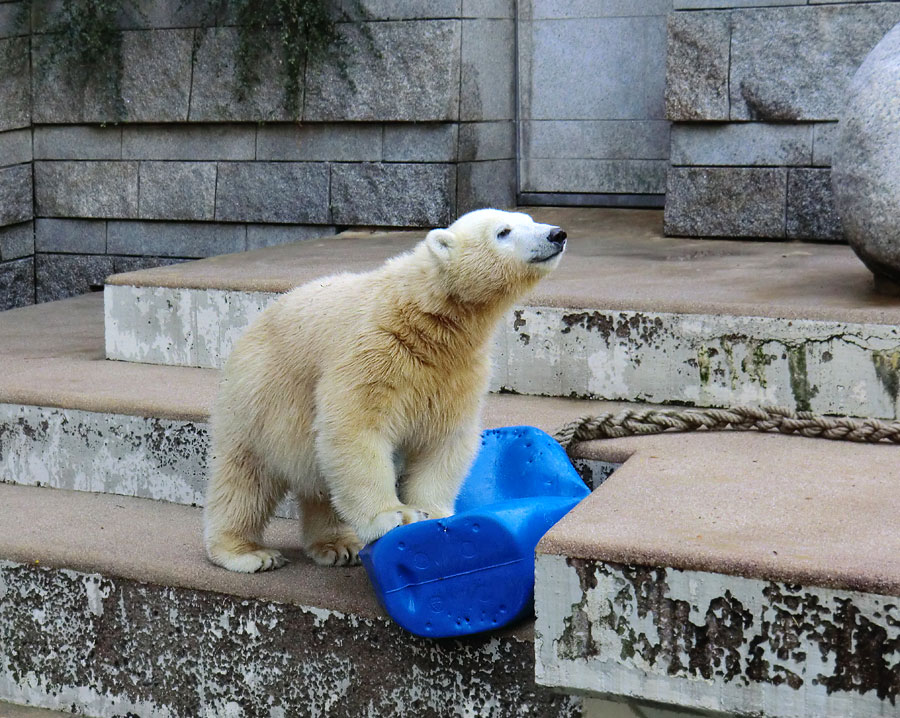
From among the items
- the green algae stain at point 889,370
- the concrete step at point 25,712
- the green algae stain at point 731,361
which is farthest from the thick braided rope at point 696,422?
the concrete step at point 25,712

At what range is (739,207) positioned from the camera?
538cm

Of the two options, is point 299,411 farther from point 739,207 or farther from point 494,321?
point 739,207

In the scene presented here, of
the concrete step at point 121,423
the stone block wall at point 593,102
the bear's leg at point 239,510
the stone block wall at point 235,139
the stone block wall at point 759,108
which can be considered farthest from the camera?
the stone block wall at point 593,102

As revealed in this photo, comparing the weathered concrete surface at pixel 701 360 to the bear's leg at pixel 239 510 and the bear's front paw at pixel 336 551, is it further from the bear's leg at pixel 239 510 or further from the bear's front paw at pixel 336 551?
the bear's leg at pixel 239 510

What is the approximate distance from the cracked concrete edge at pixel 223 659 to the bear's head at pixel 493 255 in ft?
2.39

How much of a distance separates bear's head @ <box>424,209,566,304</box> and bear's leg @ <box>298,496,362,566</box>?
26.0 inches

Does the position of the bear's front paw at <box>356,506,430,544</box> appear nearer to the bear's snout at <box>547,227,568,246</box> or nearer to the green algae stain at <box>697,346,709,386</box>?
the bear's snout at <box>547,227,568,246</box>

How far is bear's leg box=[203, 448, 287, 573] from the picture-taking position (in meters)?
2.70

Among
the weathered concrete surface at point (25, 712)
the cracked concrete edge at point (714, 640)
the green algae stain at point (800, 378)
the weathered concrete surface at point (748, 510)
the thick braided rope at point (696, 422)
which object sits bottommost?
the weathered concrete surface at point (25, 712)

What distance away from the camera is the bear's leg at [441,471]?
8.33 feet

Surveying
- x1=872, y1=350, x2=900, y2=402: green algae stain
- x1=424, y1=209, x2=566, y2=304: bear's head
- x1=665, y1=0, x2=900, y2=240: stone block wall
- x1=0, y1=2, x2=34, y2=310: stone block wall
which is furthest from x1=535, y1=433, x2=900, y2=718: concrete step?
x1=0, y1=2, x2=34, y2=310: stone block wall

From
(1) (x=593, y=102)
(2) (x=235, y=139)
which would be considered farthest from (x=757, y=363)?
(2) (x=235, y=139)

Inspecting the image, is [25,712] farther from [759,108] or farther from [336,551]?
[759,108]

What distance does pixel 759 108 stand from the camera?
207 inches
